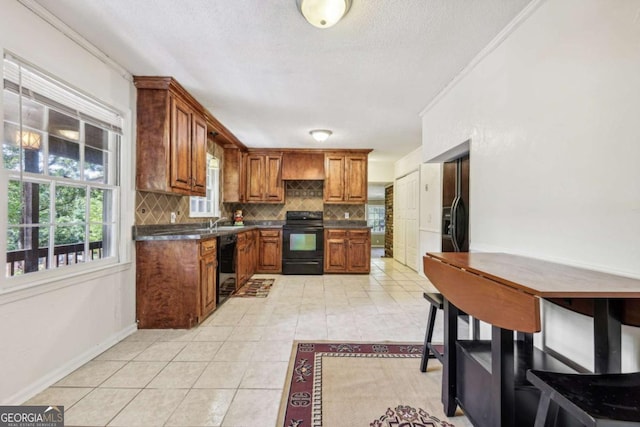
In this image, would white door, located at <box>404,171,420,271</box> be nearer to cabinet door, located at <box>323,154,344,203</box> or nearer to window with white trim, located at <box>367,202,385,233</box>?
cabinet door, located at <box>323,154,344,203</box>

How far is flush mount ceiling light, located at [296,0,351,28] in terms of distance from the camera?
1.55 m

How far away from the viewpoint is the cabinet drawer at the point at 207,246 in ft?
9.07

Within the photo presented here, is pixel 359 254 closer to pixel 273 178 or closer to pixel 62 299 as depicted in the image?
pixel 273 178

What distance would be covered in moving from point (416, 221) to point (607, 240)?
420 cm

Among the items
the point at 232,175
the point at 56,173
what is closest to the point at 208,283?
the point at 56,173

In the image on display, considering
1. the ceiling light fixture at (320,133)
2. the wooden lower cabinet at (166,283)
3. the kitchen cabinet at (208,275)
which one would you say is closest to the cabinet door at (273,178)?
the ceiling light fixture at (320,133)

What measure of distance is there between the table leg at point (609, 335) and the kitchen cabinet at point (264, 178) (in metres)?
4.74

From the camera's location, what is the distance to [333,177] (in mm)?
5285

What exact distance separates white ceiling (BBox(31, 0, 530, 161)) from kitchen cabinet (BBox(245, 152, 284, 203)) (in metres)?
2.00

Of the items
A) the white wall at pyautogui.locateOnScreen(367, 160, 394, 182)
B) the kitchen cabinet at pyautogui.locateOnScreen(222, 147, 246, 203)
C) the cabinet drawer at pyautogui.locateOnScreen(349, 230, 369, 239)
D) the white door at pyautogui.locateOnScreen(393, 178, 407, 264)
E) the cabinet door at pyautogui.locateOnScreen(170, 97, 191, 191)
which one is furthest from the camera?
the white wall at pyautogui.locateOnScreen(367, 160, 394, 182)

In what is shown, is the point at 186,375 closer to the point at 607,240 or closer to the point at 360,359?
the point at 360,359

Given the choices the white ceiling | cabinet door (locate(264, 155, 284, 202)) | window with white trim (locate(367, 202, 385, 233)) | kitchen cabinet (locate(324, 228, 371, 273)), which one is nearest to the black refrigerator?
the white ceiling

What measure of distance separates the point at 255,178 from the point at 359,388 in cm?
432

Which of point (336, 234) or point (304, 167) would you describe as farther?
point (304, 167)
